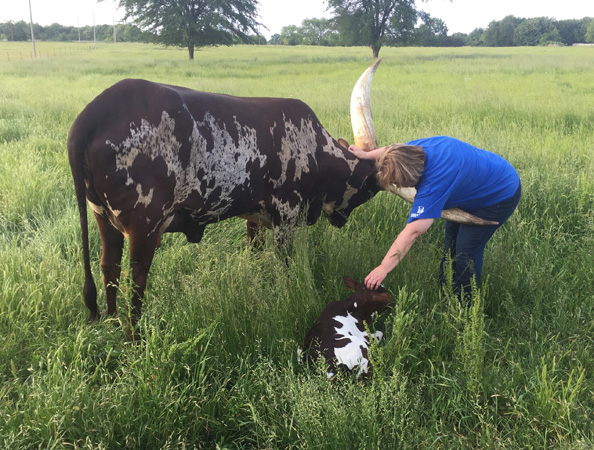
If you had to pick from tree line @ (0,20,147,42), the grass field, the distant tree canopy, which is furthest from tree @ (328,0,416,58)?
tree line @ (0,20,147,42)

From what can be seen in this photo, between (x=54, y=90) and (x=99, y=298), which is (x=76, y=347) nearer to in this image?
(x=99, y=298)

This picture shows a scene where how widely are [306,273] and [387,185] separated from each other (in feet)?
2.43

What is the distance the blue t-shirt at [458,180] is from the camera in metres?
2.59

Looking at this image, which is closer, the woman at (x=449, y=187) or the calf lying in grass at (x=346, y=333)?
the calf lying in grass at (x=346, y=333)

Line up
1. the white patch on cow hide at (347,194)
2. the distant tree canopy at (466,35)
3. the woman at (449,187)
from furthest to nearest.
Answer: the distant tree canopy at (466,35) < the white patch on cow hide at (347,194) < the woman at (449,187)

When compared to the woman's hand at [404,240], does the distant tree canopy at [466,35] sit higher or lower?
higher

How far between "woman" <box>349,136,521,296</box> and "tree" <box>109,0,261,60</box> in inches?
1280

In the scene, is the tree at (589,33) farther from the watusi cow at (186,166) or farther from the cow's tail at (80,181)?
the cow's tail at (80,181)

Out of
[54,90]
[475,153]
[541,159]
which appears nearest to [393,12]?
[54,90]

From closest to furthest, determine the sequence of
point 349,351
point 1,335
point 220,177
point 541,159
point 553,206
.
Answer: point 349,351 → point 1,335 → point 220,177 → point 553,206 → point 541,159

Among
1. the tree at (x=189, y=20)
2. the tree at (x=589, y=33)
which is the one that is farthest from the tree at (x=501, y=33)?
the tree at (x=189, y=20)

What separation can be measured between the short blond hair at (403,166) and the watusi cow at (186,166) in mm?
636

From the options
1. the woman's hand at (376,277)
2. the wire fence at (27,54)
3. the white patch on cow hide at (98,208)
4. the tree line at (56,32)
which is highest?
the tree line at (56,32)

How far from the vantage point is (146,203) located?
2383 mm
